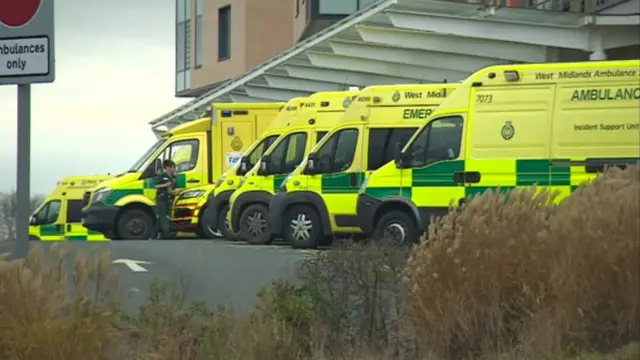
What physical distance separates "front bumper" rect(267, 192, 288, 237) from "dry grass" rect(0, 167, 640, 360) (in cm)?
1070

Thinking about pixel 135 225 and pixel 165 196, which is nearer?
pixel 165 196

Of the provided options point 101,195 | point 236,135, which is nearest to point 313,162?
point 236,135

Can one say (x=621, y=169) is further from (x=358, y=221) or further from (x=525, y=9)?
(x=525, y=9)

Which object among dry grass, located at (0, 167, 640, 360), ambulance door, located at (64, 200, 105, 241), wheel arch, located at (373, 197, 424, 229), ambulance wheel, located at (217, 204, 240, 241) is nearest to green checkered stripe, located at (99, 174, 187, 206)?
ambulance wheel, located at (217, 204, 240, 241)

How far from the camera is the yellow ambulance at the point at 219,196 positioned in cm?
2127

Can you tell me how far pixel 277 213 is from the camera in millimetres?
18547

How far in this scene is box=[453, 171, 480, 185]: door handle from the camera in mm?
14773

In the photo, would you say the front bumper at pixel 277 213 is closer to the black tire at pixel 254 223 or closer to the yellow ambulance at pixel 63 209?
the black tire at pixel 254 223

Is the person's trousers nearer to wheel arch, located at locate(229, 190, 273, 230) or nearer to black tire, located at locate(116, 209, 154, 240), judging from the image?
black tire, located at locate(116, 209, 154, 240)

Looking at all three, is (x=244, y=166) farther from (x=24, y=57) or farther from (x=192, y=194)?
(x=24, y=57)

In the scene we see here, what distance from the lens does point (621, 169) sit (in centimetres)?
723

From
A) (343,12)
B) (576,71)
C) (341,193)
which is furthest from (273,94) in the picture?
(576,71)

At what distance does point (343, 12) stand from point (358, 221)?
17.2 m

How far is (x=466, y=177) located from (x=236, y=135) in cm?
1009
